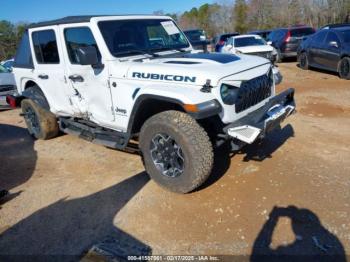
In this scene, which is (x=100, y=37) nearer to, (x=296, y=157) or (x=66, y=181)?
(x=66, y=181)

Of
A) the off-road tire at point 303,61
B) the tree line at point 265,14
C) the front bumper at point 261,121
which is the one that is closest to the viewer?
the front bumper at point 261,121

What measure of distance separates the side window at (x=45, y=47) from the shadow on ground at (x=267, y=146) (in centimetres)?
326

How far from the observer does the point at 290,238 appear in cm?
326

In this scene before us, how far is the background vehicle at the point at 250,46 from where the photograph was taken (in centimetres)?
1400

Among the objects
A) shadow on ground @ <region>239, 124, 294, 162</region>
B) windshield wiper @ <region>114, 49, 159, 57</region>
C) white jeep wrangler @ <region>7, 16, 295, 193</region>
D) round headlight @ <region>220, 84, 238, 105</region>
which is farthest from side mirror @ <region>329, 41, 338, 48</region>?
round headlight @ <region>220, 84, 238, 105</region>

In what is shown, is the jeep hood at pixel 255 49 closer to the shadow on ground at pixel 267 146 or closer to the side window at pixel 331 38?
the side window at pixel 331 38

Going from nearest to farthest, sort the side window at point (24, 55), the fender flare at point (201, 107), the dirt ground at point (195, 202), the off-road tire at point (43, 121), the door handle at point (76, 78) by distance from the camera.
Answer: the dirt ground at point (195, 202) < the fender flare at point (201, 107) < the door handle at point (76, 78) < the side window at point (24, 55) < the off-road tire at point (43, 121)

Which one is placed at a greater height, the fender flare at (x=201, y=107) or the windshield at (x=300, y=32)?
the windshield at (x=300, y=32)

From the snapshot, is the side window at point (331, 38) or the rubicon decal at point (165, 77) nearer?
the rubicon decal at point (165, 77)

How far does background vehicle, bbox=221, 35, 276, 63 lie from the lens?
14000 mm

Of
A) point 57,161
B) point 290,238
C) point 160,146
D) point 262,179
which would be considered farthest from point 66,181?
point 290,238

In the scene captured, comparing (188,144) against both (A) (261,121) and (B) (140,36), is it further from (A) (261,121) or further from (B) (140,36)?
(B) (140,36)

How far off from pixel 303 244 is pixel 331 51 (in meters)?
9.56

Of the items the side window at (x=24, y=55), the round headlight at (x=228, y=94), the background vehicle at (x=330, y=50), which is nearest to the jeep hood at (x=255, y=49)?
the background vehicle at (x=330, y=50)
